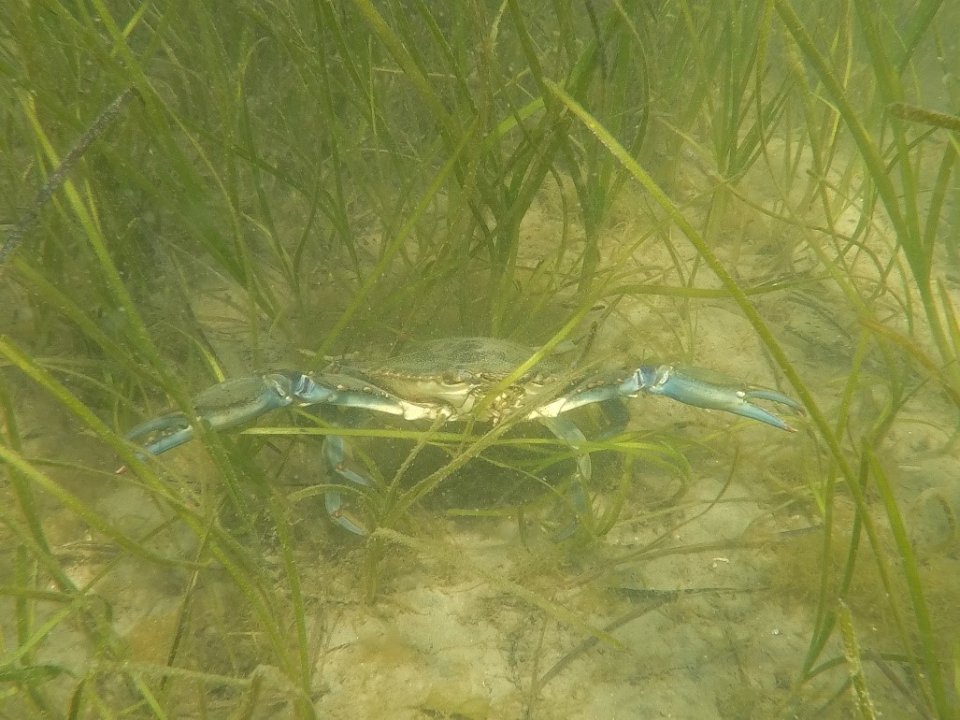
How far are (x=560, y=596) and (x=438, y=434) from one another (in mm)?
1140

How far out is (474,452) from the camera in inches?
95.1

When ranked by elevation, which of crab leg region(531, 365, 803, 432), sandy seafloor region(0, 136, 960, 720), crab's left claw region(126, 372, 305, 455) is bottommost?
sandy seafloor region(0, 136, 960, 720)

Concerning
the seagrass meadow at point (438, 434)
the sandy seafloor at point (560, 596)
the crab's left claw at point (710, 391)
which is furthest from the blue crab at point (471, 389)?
the sandy seafloor at point (560, 596)

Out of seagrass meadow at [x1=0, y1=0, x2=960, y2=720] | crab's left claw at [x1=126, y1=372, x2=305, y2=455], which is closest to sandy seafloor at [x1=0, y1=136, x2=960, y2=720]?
seagrass meadow at [x1=0, y1=0, x2=960, y2=720]

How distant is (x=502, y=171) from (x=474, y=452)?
1649 mm

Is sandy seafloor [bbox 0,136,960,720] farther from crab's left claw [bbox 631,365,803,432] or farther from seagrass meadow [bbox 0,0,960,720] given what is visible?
crab's left claw [bbox 631,365,803,432]

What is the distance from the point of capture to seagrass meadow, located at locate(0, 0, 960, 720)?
85.8 inches

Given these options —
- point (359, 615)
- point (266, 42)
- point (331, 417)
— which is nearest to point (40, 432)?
point (331, 417)

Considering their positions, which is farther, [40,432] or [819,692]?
[40,432]

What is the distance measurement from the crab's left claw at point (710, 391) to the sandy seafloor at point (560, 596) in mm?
248

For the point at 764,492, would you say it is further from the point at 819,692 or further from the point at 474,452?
the point at 474,452

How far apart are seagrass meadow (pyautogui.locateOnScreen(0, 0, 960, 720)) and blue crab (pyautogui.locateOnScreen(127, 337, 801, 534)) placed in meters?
0.16

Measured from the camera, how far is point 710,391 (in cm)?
292

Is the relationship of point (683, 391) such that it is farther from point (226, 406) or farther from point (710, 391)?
point (226, 406)
